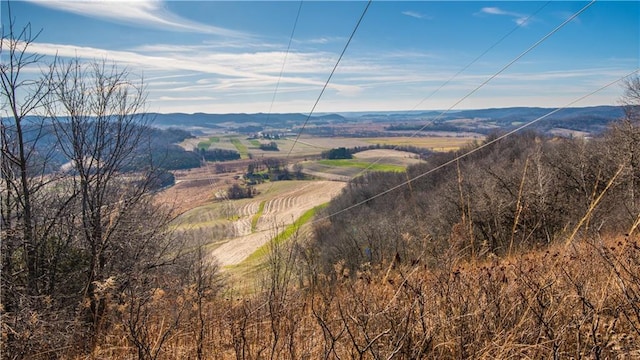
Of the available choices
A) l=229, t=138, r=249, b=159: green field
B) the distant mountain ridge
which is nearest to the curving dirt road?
the distant mountain ridge

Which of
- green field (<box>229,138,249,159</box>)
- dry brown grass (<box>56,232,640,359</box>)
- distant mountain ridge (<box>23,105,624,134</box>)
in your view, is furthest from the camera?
green field (<box>229,138,249,159</box>)

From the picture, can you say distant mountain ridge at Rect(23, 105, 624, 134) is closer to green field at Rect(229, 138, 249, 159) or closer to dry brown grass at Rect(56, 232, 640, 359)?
green field at Rect(229, 138, 249, 159)

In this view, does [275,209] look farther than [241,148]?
No

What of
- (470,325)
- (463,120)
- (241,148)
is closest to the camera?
(470,325)

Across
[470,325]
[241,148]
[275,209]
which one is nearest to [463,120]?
[241,148]

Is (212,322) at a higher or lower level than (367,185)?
higher

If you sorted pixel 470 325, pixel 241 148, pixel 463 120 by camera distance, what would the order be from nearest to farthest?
pixel 470 325 → pixel 241 148 → pixel 463 120

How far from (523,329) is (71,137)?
8.60 m

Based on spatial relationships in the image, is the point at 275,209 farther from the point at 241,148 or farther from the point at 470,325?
the point at 470,325

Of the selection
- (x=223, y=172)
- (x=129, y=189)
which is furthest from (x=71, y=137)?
(x=223, y=172)

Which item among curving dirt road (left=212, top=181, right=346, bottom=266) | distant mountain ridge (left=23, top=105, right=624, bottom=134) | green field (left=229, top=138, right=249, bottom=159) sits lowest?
curving dirt road (left=212, top=181, right=346, bottom=266)

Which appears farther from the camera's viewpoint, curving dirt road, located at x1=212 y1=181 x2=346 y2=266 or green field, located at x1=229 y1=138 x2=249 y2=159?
green field, located at x1=229 y1=138 x2=249 y2=159

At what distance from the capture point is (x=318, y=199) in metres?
63.7

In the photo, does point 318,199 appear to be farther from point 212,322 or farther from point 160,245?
point 212,322
